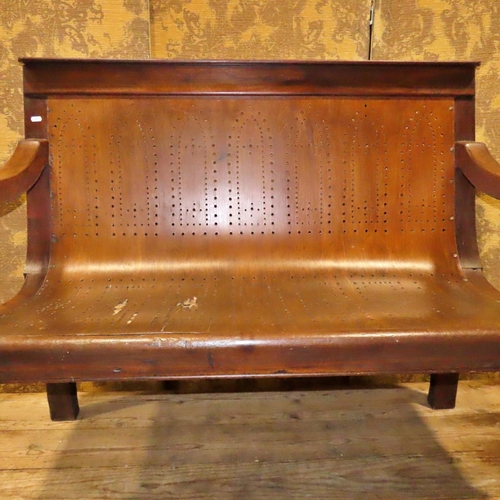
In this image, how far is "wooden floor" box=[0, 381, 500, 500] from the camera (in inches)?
48.9

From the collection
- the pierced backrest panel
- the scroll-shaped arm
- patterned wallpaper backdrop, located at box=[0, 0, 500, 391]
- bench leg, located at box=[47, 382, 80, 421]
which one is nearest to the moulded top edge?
the pierced backrest panel

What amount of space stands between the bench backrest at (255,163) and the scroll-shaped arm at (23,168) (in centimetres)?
5

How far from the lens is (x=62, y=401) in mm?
1541

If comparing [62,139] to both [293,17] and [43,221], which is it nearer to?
[43,221]

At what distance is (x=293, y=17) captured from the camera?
1726 mm

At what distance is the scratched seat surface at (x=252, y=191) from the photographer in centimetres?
133

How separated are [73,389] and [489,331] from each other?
4.44 feet

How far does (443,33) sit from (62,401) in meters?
2.01

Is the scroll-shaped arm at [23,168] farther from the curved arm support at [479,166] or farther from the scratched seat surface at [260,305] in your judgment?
the curved arm support at [479,166]

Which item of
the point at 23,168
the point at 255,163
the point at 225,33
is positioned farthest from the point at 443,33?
the point at 23,168

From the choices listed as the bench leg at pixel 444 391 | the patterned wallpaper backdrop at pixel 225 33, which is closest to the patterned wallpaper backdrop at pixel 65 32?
the patterned wallpaper backdrop at pixel 225 33

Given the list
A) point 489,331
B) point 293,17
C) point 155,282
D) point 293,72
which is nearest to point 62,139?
point 155,282

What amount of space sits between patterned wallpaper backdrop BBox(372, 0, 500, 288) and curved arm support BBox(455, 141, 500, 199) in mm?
601

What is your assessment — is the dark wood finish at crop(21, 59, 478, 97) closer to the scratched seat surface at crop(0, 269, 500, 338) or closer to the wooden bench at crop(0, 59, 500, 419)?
the wooden bench at crop(0, 59, 500, 419)
